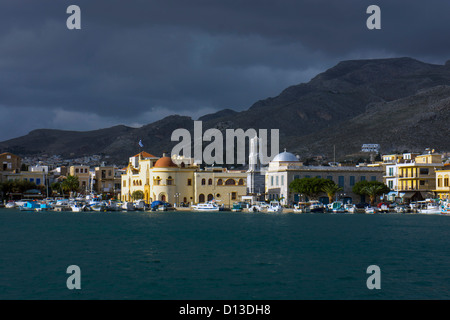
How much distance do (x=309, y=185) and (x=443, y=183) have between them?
785 inches

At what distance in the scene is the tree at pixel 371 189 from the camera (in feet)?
308

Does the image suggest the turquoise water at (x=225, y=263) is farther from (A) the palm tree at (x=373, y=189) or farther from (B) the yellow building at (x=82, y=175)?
(B) the yellow building at (x=82, y=175)

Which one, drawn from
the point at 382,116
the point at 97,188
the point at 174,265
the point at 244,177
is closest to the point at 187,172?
the point at 244,177

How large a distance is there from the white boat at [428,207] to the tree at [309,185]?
1362 cm

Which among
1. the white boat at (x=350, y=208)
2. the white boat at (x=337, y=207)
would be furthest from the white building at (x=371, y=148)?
the white boat at (x=337, y=207)

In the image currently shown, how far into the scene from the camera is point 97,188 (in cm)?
13375

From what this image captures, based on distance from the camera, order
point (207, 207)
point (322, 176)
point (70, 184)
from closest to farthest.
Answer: point (207, 207) < point (322, 176) < point (70, 184)

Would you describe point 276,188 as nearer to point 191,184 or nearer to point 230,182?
point 230,182

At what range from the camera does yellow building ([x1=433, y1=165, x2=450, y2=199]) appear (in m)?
90.7

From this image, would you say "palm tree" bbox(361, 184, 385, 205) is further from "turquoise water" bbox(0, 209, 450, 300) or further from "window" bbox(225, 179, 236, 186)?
"turquoise water" bbox(0, 209, 450, 300)

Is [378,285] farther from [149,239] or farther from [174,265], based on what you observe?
[149,239]

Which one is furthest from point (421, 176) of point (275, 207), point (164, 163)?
point (164, 163)

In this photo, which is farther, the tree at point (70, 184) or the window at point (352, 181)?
the tree at point (70, 184)

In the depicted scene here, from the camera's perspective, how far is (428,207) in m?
85.6
